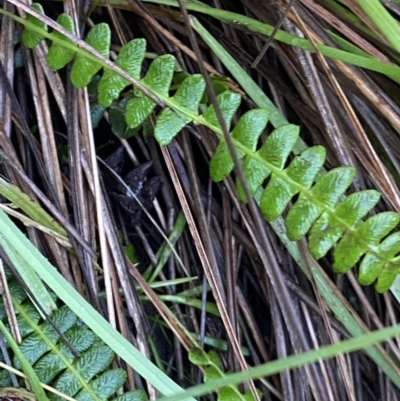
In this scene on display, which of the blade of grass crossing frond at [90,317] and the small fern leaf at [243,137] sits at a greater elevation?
the small fern leaf at [243,137]

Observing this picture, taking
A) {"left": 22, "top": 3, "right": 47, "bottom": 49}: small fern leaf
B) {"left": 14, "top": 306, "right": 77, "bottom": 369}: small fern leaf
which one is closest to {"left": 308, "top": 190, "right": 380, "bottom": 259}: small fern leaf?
{"left": 14, "top": 306, "right": 77, "bottom": 369}: small fern leaf

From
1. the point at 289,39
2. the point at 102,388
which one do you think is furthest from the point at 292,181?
the point at 102,388

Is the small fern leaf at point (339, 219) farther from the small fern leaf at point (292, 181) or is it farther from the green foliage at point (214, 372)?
the green foliage at point (214, 372)

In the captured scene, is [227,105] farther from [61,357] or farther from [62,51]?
[61,357]

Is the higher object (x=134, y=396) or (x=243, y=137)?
(x=243, y=137)

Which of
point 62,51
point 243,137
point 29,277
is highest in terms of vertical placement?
point 62,51

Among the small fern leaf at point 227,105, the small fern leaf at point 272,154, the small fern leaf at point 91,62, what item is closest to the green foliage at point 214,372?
the small fern leaf at point 272,154
